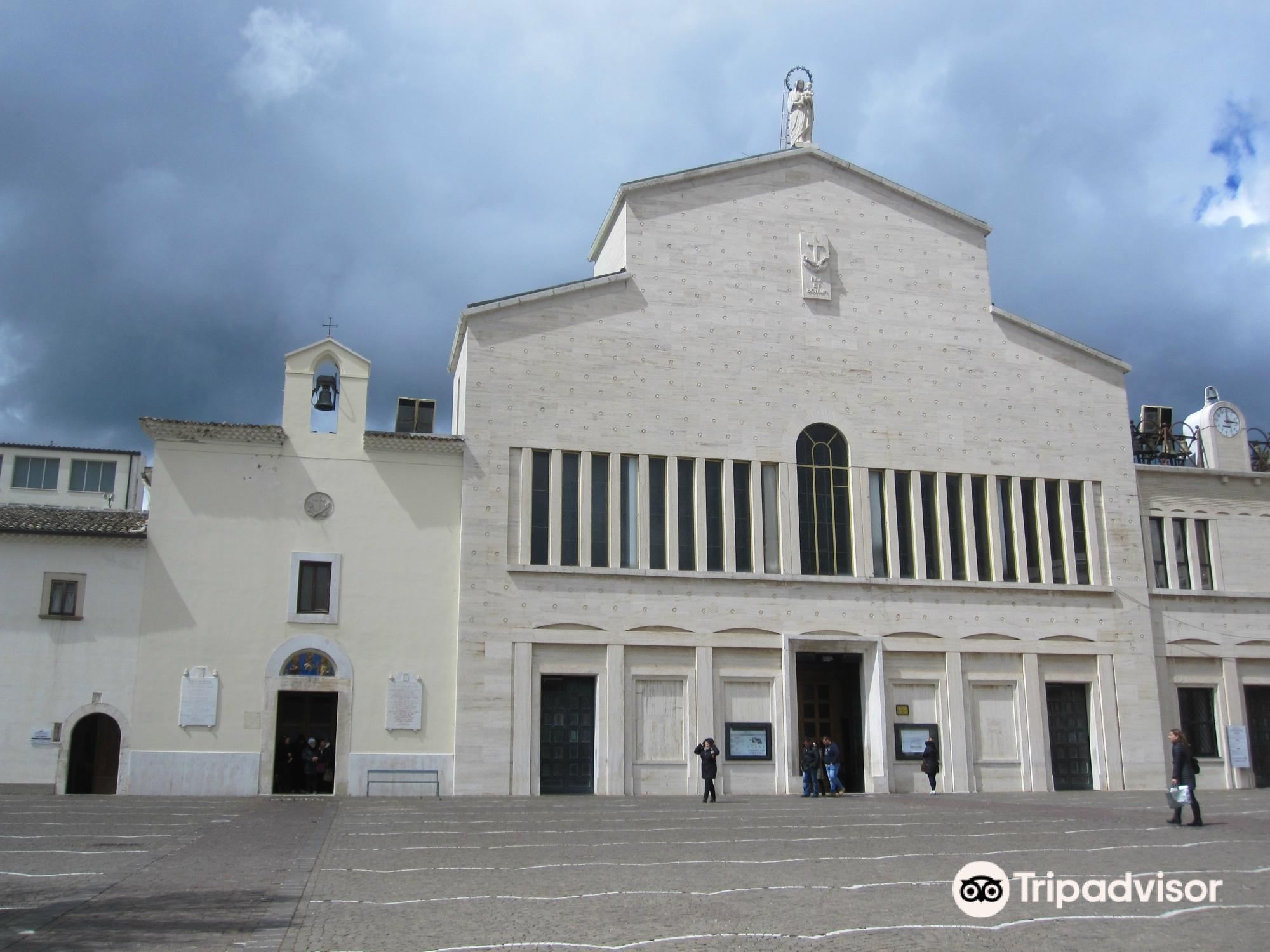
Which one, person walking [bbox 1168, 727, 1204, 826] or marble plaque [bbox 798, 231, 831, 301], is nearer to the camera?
person walking [bbox 1168, 727, 1204, 826]

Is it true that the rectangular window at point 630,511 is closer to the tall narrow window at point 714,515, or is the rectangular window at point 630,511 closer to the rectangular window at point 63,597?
the tall narrow window at point 714,515

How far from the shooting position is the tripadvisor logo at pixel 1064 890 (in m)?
12.4

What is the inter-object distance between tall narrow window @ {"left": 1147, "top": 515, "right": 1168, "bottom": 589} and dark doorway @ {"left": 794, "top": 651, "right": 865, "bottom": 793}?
1030 centimetres

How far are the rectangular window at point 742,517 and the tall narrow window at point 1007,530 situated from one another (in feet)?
24.7

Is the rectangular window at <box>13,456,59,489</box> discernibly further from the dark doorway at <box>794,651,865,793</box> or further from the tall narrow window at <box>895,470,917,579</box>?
the tall narrow window at <box>895,470,917,579</box>

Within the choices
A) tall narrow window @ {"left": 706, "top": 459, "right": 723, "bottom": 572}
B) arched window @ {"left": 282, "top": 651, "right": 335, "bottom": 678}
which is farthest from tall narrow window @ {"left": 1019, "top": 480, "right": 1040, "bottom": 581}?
arched window @ {"left": 282, "top": 651, "right": 335, "bottom": 678}

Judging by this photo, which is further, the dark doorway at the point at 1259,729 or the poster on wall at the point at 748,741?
the dark doorway at the point at 1259,729

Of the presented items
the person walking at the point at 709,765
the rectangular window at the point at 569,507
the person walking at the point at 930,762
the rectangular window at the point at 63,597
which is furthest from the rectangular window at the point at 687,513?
the rectangular window at the point at 63,597

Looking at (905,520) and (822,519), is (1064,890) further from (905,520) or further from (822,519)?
(905,520)

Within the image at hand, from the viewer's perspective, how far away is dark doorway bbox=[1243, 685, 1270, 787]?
111 ft

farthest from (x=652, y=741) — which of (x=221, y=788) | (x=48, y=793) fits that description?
(x=48, y=793)

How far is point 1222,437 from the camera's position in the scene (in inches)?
1443

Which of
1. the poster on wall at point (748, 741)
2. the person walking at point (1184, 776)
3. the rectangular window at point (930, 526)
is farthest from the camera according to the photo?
the rectangular window at point (930, 526)

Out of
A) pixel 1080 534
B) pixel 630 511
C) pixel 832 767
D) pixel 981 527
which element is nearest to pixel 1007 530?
pixel 981 527
